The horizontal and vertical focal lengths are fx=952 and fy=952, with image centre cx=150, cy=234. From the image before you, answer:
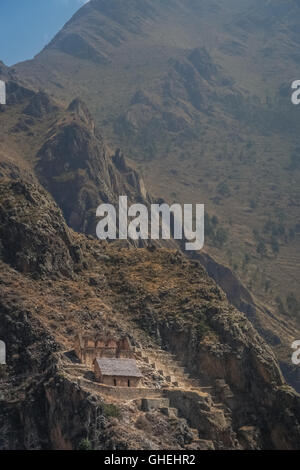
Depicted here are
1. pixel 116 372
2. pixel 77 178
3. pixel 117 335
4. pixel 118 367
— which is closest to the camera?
pixel 116 372

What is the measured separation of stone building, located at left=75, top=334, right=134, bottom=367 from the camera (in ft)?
277

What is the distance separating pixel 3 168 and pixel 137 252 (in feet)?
206

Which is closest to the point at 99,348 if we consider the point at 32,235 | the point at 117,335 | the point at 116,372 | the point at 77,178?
the point at 116,372

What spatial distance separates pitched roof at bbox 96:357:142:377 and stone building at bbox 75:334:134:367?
5.46 ft

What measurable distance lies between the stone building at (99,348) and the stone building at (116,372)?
175cm

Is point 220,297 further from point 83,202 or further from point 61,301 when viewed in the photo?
point 83,202

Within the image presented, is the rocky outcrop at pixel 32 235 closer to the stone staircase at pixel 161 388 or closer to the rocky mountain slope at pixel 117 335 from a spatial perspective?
the rocky mountain slope at pixel 117 335

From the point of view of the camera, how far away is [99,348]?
86.1 meters

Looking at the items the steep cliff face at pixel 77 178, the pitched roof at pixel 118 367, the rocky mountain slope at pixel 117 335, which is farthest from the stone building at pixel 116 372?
the steep cliff face at pixel 77 178

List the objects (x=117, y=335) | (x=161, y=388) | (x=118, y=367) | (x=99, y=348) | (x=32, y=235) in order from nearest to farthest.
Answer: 1. (x=118, y=367)
2. (x=161, y=388)
3. (x=99, y=348)
4. (x=117, y=335)
5. (x=32, y=235)

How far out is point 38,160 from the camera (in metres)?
195

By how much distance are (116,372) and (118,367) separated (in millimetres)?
1107

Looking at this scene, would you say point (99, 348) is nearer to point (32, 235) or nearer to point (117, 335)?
point (117, 335)
